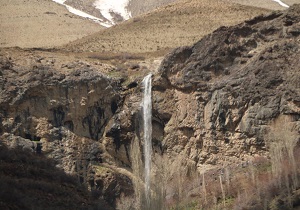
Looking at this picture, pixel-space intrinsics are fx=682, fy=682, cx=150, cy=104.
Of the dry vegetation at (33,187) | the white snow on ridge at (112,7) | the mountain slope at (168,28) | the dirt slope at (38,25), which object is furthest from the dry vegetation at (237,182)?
the white snow on ridge at (112,7)

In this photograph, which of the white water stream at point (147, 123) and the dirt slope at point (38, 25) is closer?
the white water stream at point (147, 123)

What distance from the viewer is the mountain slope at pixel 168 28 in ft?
212

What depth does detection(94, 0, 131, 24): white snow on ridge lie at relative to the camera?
128 metres

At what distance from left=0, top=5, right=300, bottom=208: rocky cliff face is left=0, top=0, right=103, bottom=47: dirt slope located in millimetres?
35898

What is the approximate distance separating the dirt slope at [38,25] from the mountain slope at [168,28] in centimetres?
1192

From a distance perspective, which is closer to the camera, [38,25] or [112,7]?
[38,25]

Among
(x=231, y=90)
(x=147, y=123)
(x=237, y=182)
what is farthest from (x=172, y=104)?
(x=237, y=182)

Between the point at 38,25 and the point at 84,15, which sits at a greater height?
the point at 84,15

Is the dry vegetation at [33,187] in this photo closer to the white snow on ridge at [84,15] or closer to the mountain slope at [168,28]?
the mountain slope at [168,28]

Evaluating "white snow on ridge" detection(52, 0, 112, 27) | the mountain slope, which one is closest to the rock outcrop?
the mountain slope

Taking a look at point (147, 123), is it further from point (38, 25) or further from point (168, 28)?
point (38, 25)

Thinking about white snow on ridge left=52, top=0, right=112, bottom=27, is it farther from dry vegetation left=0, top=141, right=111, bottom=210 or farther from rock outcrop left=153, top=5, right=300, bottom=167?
dry vegetation left=0, top=141, right=111, bottom=210

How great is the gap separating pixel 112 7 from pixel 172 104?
93227 mm

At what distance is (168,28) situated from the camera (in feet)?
235
